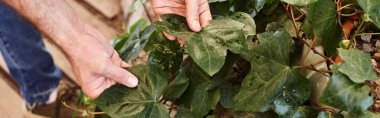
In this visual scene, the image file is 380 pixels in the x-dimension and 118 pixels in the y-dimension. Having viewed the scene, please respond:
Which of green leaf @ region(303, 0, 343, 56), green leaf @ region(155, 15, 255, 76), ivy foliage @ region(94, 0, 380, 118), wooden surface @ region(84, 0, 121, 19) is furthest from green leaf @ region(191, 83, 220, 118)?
wooden surface @ region(84, 0, 121, 19)

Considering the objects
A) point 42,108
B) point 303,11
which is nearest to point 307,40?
point 303,11

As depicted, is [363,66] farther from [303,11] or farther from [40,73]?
[40,73]

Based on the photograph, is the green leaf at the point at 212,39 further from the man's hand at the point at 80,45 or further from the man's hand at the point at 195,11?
the man's hand at the point at 80,45

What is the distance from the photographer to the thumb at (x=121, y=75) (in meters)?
0.78

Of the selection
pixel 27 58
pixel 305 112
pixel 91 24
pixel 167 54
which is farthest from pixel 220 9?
pixel 91 24

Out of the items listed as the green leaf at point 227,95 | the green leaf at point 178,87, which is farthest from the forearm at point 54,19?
the green leaf at point 227,95

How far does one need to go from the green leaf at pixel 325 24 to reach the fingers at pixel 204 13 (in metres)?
0.19

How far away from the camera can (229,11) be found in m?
0.85

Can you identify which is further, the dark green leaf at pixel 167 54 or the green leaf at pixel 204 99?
the dark green leaf at pixel 167 54

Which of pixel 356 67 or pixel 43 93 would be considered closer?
pixel 356 67

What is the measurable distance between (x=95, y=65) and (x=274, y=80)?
1.14ft

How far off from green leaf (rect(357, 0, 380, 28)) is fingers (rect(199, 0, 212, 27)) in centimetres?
28

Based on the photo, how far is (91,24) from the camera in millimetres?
2029

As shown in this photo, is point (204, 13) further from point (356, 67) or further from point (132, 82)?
point (356, 67)
